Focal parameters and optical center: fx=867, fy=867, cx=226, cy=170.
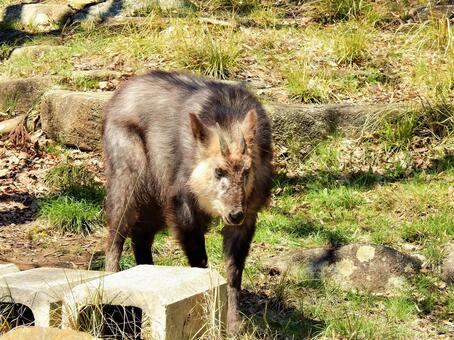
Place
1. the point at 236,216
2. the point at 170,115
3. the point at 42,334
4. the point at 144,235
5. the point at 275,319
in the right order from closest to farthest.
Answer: the point at 42,334, the point at 236,216, the point at 275,319, the point at 170,115, the point at 144,235

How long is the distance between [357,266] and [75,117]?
409 cm

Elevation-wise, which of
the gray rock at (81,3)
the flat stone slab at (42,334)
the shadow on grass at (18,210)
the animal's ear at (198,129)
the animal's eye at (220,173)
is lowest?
the shadow on grass at (18,210)

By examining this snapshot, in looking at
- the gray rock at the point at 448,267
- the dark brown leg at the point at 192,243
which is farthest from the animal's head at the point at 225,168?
the gray rock at the point at 448,267

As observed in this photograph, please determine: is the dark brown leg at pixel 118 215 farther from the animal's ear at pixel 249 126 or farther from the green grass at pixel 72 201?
the green grass at pixel 72 201

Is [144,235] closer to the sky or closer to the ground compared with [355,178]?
closer to the sky

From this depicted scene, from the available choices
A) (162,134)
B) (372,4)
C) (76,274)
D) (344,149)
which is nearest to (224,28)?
(372,4)

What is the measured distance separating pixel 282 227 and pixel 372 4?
510 centimetres

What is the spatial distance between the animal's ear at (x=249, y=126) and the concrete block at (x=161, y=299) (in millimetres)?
1060

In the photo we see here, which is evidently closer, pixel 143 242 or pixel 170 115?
pixel 170 115

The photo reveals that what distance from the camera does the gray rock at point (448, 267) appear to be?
254 inches

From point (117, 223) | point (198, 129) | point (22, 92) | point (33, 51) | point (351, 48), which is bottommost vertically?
point (22, 92)

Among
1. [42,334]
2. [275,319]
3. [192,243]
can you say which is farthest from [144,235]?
[42,334]

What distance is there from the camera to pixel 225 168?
547 cm

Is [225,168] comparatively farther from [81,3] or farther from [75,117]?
[81,3]
